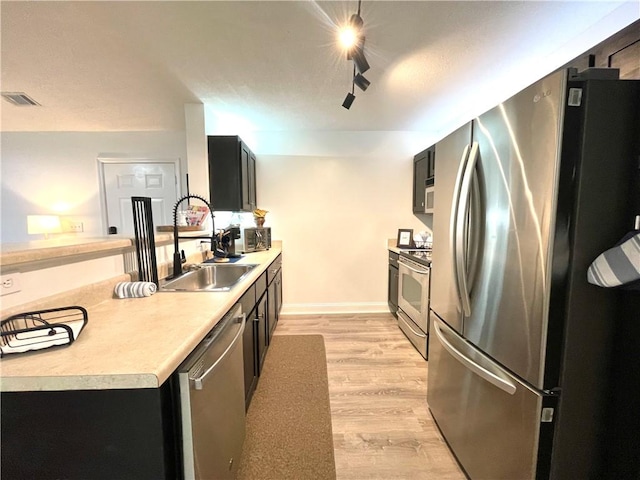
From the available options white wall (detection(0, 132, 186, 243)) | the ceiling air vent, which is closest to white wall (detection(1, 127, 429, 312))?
white wall (detection(0, 132, 186, 243))

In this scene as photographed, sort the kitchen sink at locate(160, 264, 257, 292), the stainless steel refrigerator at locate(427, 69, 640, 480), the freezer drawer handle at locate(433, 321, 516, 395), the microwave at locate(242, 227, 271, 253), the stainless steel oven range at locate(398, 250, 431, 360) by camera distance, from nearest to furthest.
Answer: the stainless steel refrigerator at locate(427, 69, 640, 480), the freezer drawer handle at locate(433, 321, 516, 395), the kitchen sink at locate(160, 264, 257, 292), the stainless steel oven range at locate(398, 250, 431, 360), the microwave at locate(242, 227, 271, 253)

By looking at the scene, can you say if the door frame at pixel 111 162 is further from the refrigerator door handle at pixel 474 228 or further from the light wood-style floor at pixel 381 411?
the refrigerator door handle at pixel 474 228

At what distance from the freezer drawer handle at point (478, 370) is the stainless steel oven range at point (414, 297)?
91 cm

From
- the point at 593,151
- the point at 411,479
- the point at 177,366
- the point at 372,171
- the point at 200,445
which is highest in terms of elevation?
the point at 372,171

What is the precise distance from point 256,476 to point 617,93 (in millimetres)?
2161

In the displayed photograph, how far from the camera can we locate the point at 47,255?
3.07 ft

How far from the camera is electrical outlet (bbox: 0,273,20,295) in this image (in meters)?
0.83

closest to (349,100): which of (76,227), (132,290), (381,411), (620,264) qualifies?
(620,264)

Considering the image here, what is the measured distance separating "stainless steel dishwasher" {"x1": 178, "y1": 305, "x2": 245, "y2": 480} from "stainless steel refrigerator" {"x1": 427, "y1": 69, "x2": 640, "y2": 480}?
1.10 meters

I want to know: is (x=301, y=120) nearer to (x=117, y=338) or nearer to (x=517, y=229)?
(x=517, y=229)

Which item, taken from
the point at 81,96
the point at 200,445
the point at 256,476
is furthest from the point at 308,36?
the point at 256,476

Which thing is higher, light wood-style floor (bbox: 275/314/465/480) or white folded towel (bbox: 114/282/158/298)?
white folded towel (bbox: 114/282/158/298)

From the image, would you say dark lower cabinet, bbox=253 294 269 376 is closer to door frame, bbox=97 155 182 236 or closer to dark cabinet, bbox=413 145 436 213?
dark cabinet, bbox=413 145 436 213

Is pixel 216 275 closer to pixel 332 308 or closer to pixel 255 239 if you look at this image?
pixel 255 239
